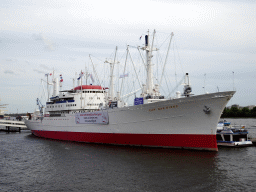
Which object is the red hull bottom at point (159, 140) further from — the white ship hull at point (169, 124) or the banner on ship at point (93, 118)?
the banner on ship at point (93, 118)

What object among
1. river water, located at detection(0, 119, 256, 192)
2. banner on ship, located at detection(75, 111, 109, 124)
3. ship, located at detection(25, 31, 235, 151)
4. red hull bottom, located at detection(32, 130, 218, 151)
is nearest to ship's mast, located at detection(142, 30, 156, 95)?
ship, located at detection(25, 31, 235, 151)

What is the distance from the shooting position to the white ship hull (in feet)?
68.4

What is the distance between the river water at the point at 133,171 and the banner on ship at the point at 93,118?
5165mm

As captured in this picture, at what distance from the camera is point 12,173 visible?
17.1m

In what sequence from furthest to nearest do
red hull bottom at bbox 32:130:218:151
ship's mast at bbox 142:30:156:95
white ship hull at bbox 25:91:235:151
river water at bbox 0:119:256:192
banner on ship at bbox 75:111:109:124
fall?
1. banner on ship at bbox 75:111:109:124
2. ship's mast at bbox 142:30:156:95
3. red hull bottom at bbox 32:130:218:151
4. white ship hull at bbox 25:91:235:151
5. river water at bbox 0:119:256:192

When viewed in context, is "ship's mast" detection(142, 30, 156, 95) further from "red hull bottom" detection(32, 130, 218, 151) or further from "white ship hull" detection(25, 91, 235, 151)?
"red hull bottom" detection(32, 130, 218, 151)

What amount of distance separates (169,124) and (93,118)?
10.6 m

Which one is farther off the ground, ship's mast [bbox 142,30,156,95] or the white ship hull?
ship's mast [bbox 142,30,156,95]

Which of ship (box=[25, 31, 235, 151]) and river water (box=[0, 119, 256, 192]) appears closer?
river water (box=[0, 119, 256, 192])

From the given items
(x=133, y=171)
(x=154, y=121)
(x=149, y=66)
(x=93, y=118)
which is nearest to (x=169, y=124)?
(x=154, y=121)

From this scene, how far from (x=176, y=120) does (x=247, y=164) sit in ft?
22.7

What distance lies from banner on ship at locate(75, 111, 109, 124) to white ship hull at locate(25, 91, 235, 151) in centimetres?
62

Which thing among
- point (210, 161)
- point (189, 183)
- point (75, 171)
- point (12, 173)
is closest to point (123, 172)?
point (75, 171)

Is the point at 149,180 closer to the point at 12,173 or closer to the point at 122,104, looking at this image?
the point at 12,173
